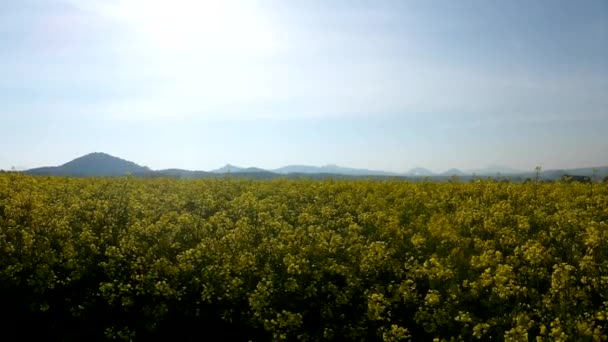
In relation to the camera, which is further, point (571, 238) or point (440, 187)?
point (440, 187)

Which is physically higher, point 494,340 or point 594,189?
point 594,189

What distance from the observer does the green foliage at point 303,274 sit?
11258 mm

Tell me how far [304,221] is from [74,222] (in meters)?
7.43

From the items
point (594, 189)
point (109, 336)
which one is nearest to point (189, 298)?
point (109, 336)

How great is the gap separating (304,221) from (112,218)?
632 cm

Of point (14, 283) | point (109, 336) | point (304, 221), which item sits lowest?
point (109, 336)

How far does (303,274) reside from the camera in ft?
42.1

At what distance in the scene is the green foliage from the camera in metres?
11.3

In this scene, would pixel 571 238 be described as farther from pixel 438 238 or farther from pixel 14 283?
pixel 14 283

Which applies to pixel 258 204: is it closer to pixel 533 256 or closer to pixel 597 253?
pixel 533 256

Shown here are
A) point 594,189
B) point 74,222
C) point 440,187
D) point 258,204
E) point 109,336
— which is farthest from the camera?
point 440,187

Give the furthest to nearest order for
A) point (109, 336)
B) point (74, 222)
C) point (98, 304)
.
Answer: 1. point (74, 222)
2. point (98, 304)
3. point (109, 336)

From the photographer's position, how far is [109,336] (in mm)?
11562

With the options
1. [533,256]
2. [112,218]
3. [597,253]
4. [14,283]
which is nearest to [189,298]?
[14,283]
